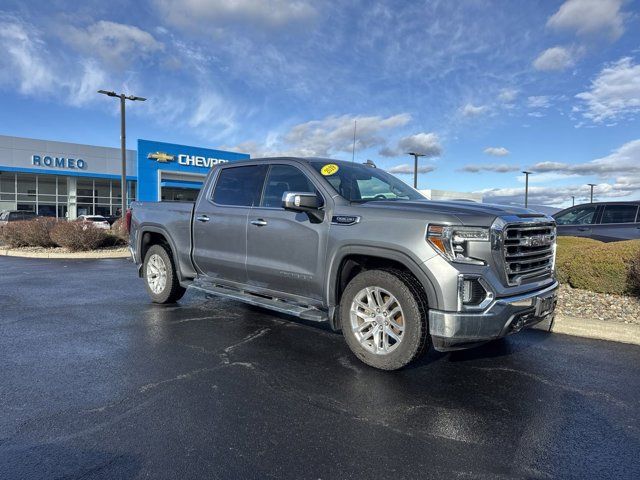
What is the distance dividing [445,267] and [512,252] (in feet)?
2.32

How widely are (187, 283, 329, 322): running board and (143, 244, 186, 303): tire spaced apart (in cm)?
71

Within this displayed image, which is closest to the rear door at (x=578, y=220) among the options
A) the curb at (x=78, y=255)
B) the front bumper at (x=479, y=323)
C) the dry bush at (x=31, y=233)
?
the front bumper at (x=479, y=323)

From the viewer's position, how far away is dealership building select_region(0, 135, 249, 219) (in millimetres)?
32406

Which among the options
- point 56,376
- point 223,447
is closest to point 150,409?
point 223,447

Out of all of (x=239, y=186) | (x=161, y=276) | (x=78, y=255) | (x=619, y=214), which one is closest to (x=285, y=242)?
(x=239, y=186)

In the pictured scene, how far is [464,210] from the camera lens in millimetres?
3916

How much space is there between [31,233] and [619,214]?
57.4 ft

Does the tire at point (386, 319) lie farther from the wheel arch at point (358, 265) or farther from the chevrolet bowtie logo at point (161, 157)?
the chevrolet bowtie logo at point (161, 157)

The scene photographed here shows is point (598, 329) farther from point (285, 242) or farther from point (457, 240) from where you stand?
point (285, 242)

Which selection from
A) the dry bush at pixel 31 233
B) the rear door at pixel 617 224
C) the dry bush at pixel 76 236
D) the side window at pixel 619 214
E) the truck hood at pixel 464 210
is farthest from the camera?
the dry bush at pixel 31 233

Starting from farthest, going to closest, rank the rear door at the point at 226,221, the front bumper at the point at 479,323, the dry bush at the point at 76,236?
the dry bush at the point at 76,236 → the rear door at the point at 226,221 → the front bumper at the point at 479,323

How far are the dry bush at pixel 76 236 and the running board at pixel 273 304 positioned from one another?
34.4ft

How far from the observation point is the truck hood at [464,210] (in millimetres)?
3783

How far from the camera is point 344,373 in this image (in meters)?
4.14
